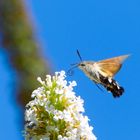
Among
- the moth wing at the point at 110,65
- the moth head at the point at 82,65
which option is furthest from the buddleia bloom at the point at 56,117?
the moth wing at the point at 110,65

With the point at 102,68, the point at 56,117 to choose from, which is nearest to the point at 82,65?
the point at 102,68

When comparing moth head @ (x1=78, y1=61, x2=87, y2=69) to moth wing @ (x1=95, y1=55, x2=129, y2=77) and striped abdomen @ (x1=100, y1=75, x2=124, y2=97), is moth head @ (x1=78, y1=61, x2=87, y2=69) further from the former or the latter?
striped abdomen @ (x1=100, y1=75, x2=124, y2=97)

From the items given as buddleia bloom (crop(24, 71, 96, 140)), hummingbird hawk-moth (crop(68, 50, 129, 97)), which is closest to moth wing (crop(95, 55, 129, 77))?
hummingbird hawk-moth (crop(68, 50, 129, 97))

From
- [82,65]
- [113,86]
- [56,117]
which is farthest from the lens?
[113,86]

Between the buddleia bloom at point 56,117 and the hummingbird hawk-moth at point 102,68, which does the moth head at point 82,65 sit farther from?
the buddleia bloom at point 56,117

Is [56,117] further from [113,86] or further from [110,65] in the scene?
[113,86]

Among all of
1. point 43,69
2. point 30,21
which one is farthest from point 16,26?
point 43,69

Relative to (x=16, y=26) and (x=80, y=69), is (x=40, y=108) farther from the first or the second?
(x=16, y=26)
